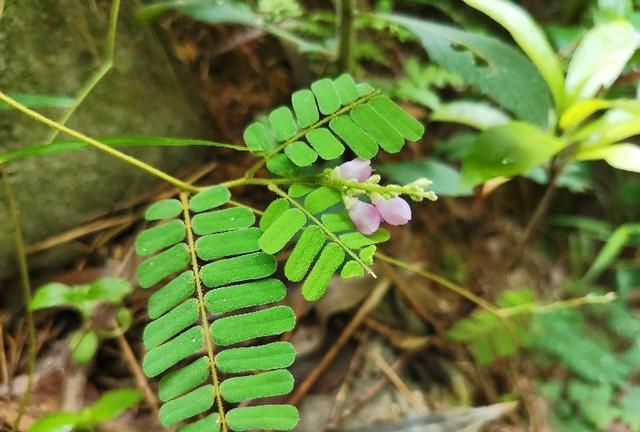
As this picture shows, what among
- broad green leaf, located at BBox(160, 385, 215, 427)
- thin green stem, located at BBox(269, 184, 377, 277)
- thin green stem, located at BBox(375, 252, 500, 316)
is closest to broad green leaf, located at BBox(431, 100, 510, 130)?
thin green stem, located at BBox(375, 252, 500, 316)

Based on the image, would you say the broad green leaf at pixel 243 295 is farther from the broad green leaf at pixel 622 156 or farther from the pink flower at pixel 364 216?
the broad green leaf at pixel 622 156

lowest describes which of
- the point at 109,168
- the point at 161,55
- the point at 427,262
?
the point at 427,262

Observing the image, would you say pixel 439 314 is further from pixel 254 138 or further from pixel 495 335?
pixel 254 138

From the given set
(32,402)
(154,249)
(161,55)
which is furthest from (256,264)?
(161,55)

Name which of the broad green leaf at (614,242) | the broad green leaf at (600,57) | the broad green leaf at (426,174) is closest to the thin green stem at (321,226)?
the broad green leaf at (426,174)

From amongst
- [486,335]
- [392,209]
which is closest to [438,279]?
[486,335]

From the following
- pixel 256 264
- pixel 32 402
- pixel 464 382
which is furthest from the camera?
pixel 464 382

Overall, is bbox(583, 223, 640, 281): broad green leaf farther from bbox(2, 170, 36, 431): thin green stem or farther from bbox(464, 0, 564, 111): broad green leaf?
bbox(2, 170, 36, 431): thin green stem
